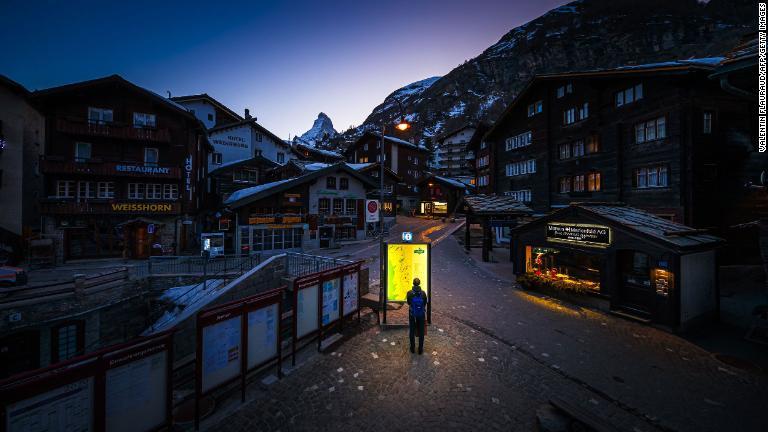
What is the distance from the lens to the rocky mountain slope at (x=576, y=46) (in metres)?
84.4

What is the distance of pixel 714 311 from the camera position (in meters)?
11.1

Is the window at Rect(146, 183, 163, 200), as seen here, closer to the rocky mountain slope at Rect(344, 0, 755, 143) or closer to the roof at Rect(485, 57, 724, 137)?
the roof at Rect(485, 57, 724, 137)

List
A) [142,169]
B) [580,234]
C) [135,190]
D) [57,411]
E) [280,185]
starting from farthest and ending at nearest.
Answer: [280,185]
[135,190]
[142,169]
[580,234]
[57,411]

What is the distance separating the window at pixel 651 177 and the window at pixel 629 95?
5.21 m

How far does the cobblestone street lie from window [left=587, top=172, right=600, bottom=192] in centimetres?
1673

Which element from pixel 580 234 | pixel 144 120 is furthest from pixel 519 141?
pixel 144 120

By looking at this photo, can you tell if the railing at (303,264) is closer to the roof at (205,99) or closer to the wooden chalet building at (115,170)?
the wooden chalet building at (115,170)

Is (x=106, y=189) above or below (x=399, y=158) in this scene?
below

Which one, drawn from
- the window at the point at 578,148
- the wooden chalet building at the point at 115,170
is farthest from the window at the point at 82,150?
the window at the point at 578,148

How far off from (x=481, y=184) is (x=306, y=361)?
1602 inches

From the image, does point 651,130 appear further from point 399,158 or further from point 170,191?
point 399,158

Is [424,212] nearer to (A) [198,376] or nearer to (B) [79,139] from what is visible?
(B) [79,139]

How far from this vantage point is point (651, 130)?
20.0m

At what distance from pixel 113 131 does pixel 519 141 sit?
39.2m
